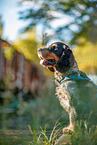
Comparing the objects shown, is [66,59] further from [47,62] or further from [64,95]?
[64,95]

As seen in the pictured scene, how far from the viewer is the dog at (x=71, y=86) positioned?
7.71ft

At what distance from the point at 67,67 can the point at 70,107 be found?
1.28ft

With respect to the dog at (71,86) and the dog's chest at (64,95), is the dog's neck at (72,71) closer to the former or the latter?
the dog at (71,86)

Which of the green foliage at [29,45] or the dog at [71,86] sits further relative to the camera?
the green foliage at [29,45]

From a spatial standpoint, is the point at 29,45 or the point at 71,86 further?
the point at 29,45

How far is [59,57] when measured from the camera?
8.16 feet

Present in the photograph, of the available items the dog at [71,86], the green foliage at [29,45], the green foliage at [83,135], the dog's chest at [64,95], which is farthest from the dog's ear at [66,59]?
the green foliage at [29,45]

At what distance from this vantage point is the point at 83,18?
4.43 metres

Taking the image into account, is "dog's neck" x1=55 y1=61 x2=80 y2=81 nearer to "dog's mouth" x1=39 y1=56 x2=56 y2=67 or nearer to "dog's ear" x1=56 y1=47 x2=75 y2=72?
"dog's ear" x1=56 y1=47 x2=75 y2=72

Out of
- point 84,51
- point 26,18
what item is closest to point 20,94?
point 84,51

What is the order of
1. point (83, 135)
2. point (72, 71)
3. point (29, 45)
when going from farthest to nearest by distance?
point (29, 45) → point (72, 71) → point (83, 135)

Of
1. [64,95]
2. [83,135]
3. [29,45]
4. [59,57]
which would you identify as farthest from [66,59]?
[29,45]

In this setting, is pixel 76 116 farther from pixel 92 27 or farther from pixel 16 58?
pixel 16 58

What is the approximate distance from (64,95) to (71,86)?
0.16 meters
